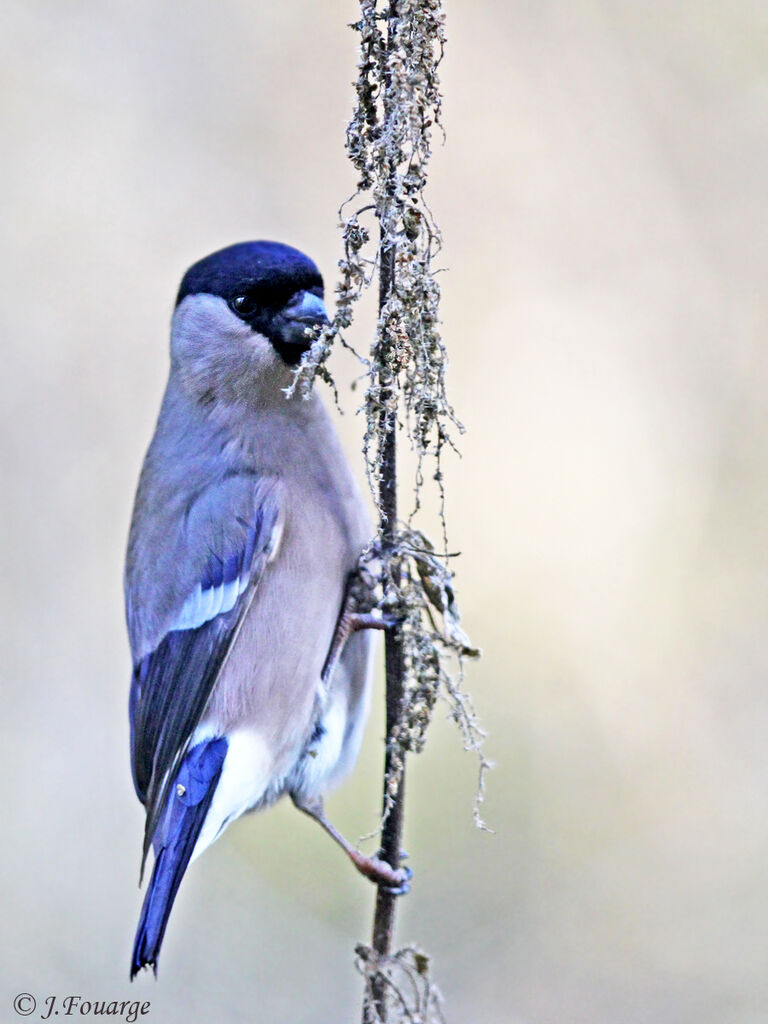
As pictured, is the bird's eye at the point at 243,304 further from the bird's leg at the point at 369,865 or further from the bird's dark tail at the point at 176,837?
the bird's leg at the point at 369,865

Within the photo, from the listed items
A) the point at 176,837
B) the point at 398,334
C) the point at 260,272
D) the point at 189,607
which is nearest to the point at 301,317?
the point at 260,272

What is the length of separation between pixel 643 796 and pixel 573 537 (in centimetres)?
103

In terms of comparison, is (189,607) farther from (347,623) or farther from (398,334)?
(398,334)

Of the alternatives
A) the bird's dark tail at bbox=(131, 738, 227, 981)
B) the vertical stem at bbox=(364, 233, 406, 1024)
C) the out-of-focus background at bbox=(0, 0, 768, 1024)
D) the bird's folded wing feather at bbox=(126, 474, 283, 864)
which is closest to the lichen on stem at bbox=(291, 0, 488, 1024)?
the vertical stem at bbox=(364, 233, 406, 1024)

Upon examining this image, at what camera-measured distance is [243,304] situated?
3561mm

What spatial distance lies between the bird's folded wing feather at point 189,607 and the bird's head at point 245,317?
32 cm

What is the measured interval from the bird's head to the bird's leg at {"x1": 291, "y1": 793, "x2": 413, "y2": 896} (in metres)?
1.18

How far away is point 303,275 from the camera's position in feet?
11.2

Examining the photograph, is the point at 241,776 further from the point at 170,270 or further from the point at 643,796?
the point at 170,270

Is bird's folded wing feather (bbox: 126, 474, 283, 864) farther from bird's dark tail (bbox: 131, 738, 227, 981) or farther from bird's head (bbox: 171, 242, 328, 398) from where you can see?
bird's head (bbox: 171, 242, 328, 398)

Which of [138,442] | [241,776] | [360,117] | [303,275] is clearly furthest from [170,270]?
[360,117]

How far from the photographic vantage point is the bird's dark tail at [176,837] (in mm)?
3047

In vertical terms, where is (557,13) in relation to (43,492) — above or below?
above

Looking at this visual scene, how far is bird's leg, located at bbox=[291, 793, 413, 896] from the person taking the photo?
276 cm
